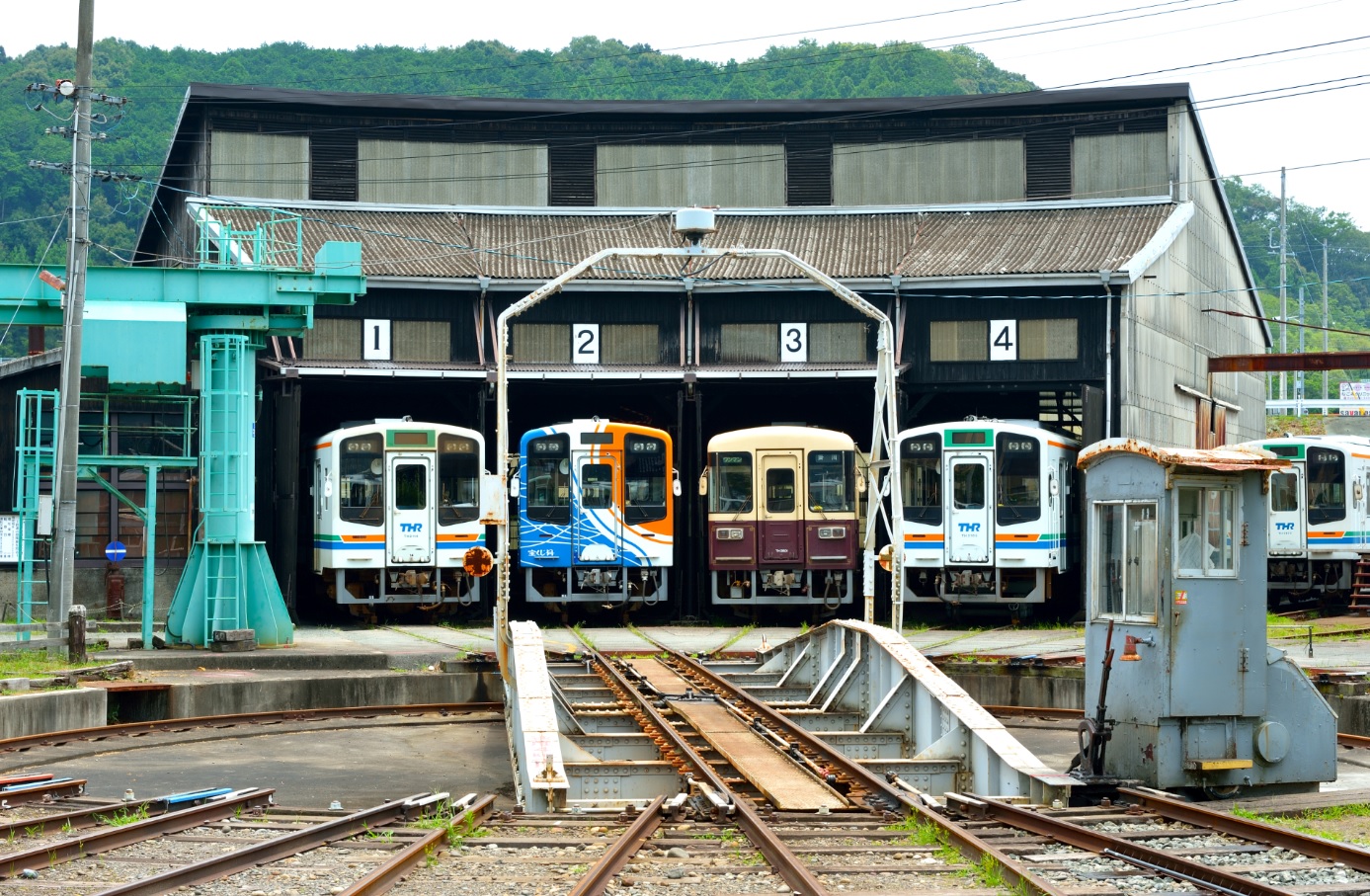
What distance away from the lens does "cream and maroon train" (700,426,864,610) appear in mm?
25922

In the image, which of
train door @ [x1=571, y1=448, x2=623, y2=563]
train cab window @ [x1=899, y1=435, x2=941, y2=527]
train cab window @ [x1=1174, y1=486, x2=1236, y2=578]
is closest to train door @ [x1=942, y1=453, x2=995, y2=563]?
train cab window @ [x1=899, y1=435, x2=941, y2=527]

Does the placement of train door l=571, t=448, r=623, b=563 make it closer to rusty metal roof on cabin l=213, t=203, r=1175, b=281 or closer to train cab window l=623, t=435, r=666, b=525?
train cab window l=623, t=435, r=666, b=525

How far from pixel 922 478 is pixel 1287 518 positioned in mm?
7163

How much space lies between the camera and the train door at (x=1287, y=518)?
2848 cm

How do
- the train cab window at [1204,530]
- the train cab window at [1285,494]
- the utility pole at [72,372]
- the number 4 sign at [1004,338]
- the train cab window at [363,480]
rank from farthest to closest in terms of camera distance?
1. the number 4 sign at [1004,338]
2. the train cab window at [1285,494]
3. the train cab window at [363,480]
4. the utility pole at [72,372]
5. the train cab window at [1204,530]

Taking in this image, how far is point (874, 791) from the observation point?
35.9ft

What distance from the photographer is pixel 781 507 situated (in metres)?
26.0

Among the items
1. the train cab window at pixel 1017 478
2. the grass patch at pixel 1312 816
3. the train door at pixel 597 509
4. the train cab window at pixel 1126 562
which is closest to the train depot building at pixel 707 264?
the train door at pixel 597 509

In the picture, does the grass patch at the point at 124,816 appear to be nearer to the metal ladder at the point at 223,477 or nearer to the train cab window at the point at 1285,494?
the metal ladder at the point at 223,477

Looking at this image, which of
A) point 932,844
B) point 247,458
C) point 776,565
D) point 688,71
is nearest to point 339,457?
point 247,458

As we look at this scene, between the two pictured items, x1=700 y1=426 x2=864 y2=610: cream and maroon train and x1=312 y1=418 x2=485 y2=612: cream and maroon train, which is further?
x1=700 y1=426 x2=864 y2=610: cream and maroon train

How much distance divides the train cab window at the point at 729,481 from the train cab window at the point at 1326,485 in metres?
10.1

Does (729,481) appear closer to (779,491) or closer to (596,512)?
(779,491)

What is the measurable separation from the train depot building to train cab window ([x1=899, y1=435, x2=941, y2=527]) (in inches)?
96.5
